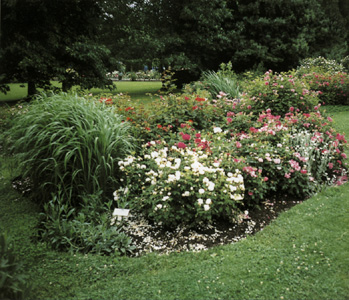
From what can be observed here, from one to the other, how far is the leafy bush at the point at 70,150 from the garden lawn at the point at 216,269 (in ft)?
1.77

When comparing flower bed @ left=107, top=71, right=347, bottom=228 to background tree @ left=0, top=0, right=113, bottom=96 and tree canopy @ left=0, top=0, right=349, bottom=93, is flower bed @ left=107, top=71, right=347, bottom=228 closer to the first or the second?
background tree @ left=0, top=0, right=113, bottom=96

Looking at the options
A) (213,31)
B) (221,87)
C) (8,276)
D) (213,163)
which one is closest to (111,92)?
(213,31)

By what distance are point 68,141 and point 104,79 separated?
9.02 m

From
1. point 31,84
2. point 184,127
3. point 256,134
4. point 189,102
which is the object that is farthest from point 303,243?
point 31,84

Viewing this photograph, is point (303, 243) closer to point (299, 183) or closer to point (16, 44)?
point (299, 183)

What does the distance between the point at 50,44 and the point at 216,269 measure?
1005cm

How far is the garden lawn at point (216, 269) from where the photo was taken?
89.4 inches

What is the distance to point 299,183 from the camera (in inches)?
149

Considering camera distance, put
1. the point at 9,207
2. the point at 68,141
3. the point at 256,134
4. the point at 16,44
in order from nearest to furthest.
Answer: the point at 68,141 → the point at 9,207 → the point at 256,134 → the point at 16,44

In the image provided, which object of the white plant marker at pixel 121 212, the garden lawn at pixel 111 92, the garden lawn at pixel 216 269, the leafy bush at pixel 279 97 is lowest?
the garden lawn at pixel 216 269

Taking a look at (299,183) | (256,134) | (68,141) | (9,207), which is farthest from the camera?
(256,134)

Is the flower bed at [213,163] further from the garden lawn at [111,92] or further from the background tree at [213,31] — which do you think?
the background tree at [213,31]

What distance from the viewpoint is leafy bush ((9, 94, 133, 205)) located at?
10.8ft

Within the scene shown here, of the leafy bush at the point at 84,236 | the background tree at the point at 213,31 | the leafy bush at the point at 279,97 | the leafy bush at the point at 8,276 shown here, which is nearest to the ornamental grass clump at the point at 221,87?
the leafy bush at the point at 279,97
